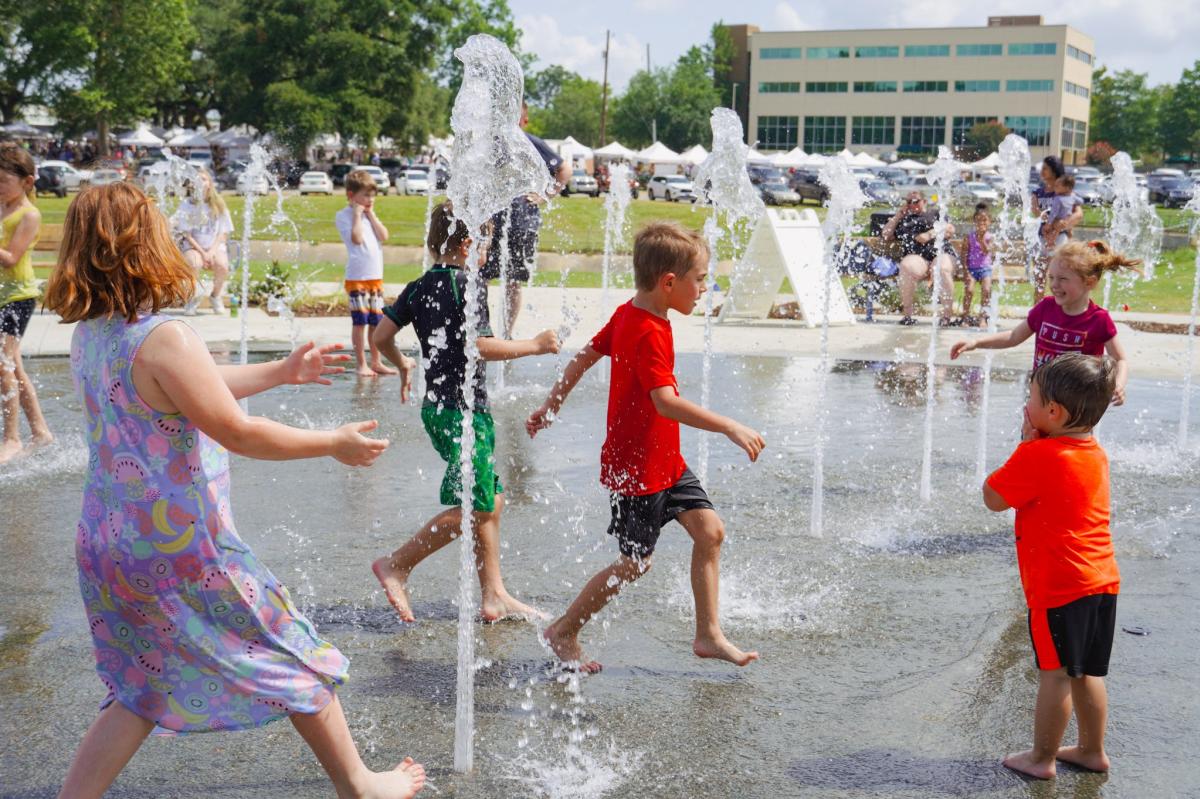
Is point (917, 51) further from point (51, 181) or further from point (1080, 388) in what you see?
point (1080, 388)

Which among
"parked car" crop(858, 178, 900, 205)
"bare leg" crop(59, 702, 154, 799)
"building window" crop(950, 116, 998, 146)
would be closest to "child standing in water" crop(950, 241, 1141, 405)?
"bare leg" crop(59, 702, 154, 799)

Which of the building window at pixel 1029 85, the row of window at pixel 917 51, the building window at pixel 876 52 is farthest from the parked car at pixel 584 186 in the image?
the building window at pixel 1029 85

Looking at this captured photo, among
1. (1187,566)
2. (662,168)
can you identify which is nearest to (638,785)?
(1187,566)

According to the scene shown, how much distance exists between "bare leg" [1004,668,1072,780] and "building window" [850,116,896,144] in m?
111

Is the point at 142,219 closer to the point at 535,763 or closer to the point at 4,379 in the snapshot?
the point at 535,763

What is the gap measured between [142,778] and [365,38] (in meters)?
61.6

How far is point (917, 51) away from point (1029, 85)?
10.2 m

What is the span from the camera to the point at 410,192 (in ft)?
156

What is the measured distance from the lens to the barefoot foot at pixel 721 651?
13.0 feet

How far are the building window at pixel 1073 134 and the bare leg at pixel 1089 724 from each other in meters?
112

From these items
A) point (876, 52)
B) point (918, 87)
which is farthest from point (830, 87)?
point (918, 87)

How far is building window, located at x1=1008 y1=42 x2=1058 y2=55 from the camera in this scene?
103m

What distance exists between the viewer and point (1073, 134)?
109250 mm

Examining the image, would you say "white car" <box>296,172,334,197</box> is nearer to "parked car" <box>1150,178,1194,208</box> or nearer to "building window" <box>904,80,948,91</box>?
"parked car" <box>1150,178,1194,208</box>
